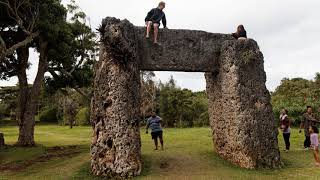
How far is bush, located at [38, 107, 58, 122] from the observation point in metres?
64.6

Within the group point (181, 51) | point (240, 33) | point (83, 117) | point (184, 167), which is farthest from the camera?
point (83, 117)

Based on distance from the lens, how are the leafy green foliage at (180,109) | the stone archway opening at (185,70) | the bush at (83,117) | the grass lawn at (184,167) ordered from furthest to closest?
the bush at (83,117) → the leafy green foliage at (180,109) → the stone archway opening at (185,70) → the grass lawn at (184,167)

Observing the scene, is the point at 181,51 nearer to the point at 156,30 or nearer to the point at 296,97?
the point at 156,30

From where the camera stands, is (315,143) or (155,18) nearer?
(315,143)

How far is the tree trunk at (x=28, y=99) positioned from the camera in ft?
85.9

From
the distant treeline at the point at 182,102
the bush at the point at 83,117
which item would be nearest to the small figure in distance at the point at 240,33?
the distant treeline at the point at 182,102

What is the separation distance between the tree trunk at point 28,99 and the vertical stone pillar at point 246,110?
13526 millimetres

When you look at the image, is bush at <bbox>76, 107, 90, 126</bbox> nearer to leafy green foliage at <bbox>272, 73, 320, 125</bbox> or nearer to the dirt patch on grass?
leafy green foliage at <bbox>272, 73, 320, 125</bbox>

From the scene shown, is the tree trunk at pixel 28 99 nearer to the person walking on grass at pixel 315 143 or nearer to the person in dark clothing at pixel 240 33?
the person in dark clothing at pixel 240 33

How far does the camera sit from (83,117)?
177 feet

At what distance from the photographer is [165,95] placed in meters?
44.3

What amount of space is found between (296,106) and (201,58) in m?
20.7

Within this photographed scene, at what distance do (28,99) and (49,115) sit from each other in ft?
128

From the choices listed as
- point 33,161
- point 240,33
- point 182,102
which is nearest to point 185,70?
point 240,33
